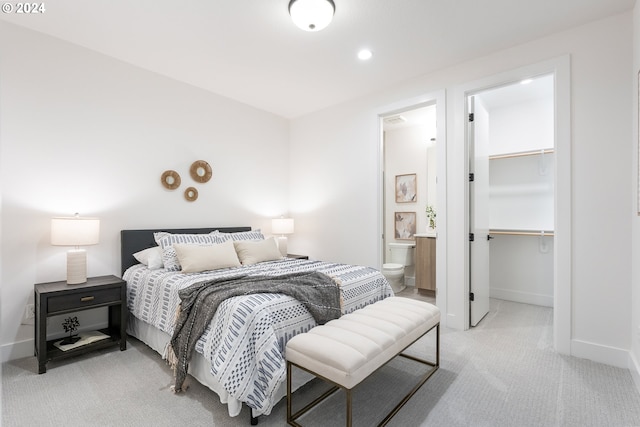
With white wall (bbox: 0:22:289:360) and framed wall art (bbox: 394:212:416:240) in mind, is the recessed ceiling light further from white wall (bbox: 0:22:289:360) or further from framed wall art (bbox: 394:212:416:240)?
framed wall art (bbox: 394:212:416:240)

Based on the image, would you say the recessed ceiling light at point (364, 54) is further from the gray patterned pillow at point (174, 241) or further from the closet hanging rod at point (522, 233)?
the closet hanging rod at point (522, 233)

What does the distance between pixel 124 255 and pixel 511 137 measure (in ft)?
16.4

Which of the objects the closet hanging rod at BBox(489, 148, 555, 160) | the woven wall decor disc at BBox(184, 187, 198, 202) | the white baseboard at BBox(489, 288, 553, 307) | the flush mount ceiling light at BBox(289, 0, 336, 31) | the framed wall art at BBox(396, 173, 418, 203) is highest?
the flush mount ceiling light at BBox(289, 0, 336, 31)

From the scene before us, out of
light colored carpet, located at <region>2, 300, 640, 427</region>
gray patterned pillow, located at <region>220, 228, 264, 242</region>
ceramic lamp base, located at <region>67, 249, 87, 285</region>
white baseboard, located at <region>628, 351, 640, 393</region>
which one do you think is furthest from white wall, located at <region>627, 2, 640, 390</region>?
ceramic lamp base, located at <region>67, 249, 87, 285</region>

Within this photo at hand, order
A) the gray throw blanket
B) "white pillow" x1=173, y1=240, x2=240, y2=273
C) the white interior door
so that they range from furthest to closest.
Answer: the white interior door, "white pillow" x1=173, y1=240, x2=240, y2=273, the gray throw blanket

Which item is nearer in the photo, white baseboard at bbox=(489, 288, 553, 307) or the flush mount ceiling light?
the flush mount ceiling light

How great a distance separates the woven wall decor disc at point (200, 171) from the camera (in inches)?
150

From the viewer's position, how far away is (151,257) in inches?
119

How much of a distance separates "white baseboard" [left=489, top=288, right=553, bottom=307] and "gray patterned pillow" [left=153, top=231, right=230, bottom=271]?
12.3ft

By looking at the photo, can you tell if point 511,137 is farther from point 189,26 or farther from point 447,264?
point 189,26

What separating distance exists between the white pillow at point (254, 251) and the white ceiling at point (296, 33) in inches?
74.3

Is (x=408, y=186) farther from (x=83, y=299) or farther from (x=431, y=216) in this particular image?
(x=83, y=299)

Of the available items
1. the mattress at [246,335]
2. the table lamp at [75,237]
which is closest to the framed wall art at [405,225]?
the mattress at [246,335]

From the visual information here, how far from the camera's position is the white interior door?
10.7 feet
